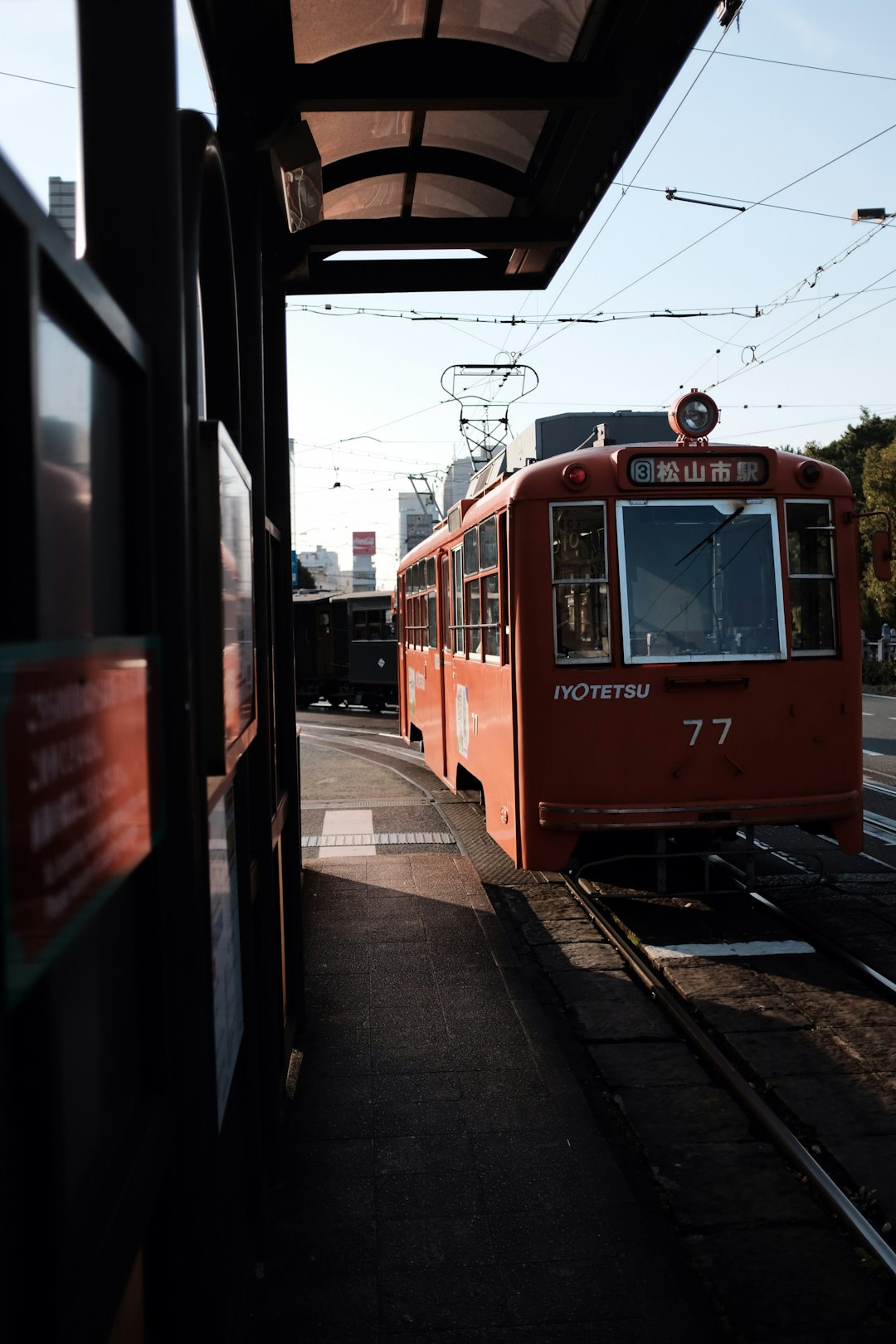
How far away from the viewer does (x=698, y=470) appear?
24.2ft

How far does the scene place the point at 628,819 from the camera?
285 inches

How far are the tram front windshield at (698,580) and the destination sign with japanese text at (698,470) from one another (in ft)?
0.43

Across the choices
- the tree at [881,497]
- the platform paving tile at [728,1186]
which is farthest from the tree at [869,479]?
the platform paving tile at [728,1186]

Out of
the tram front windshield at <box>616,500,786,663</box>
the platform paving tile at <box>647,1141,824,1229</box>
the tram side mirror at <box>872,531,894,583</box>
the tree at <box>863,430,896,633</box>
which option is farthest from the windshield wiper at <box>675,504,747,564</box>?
the tree at <box>863,430,896,633</box>

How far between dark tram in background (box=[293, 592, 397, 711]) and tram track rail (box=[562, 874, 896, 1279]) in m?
18.8

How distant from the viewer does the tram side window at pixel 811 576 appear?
24.7ft

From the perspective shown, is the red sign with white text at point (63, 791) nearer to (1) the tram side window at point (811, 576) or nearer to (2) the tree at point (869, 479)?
(1) the tram side window at point (811, 576)

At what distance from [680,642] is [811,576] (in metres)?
0.99

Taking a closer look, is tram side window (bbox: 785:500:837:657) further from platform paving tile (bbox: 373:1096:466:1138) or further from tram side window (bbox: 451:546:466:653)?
platform paving tile (bbox: 373:1096:466:1138)

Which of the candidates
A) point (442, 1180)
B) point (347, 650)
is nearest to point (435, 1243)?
point (442, 1180)

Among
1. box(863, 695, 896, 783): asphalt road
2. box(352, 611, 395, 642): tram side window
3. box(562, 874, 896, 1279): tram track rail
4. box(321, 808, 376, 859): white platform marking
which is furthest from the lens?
box(352, 611, 395, 642): tram side window

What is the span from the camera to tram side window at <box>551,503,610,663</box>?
289 inches

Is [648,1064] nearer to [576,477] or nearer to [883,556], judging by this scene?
[576,477]

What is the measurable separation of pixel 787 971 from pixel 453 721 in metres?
4.83
